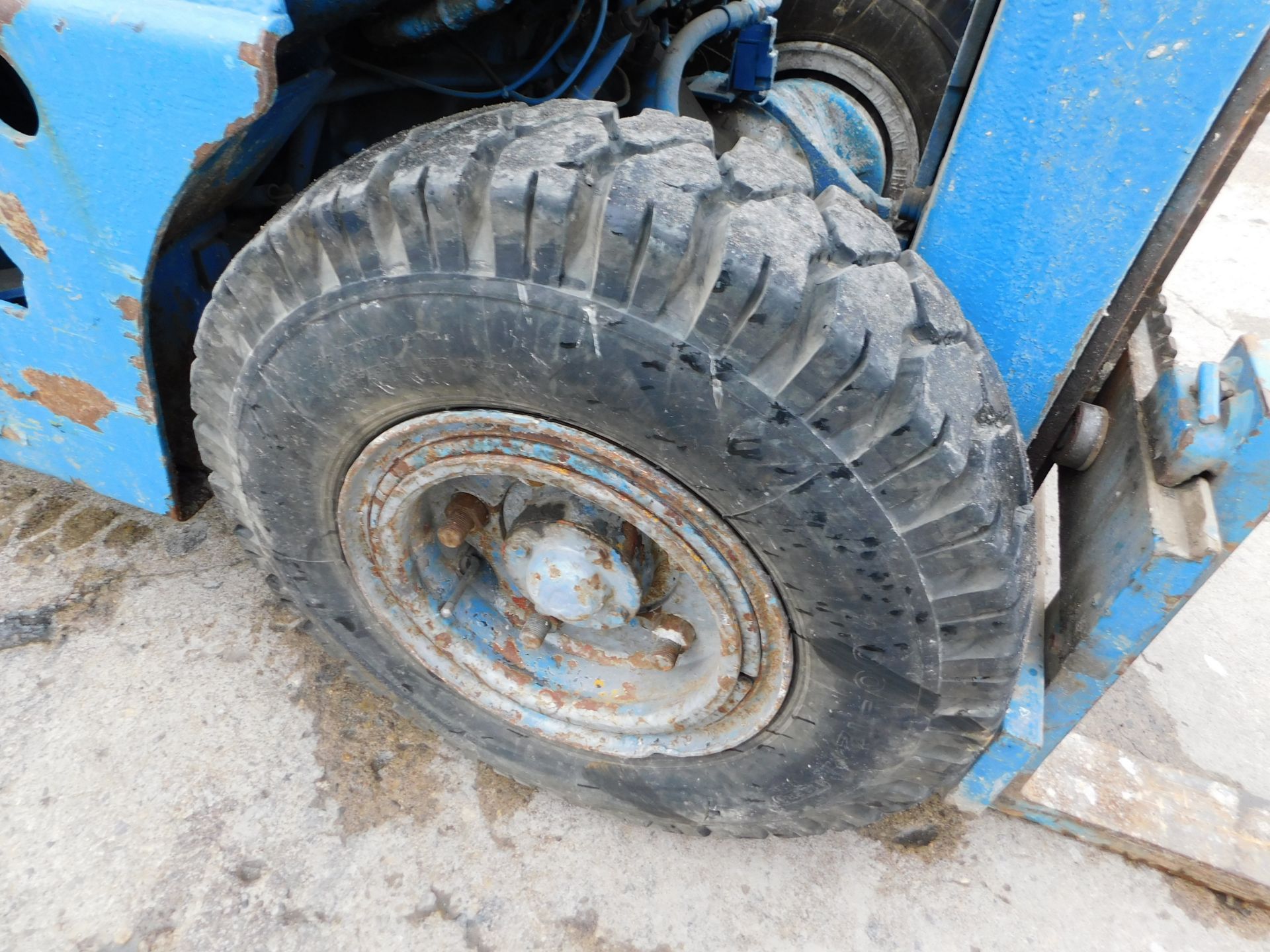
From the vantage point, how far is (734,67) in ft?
7.64

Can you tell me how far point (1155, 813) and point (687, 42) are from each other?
2.18m

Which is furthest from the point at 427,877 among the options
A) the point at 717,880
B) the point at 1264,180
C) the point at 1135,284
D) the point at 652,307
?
the point at 1264,180

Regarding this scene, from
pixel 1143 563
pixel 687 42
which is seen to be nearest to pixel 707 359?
pixel 1143 563

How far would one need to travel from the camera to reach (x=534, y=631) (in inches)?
63.4

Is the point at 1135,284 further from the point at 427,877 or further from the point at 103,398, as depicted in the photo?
the point at 103,398

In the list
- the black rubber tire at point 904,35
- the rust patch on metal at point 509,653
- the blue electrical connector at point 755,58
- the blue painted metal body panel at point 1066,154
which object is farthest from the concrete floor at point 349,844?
the black rubber tire at point 904,35

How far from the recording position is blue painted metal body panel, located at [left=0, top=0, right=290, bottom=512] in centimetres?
107

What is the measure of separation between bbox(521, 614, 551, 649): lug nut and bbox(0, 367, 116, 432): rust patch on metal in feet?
3.02

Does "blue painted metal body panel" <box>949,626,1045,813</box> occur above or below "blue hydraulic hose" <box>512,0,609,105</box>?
below

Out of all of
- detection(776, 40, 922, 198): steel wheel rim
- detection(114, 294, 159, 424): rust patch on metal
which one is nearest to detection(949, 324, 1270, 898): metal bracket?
detection(776, 40, 922, 198): steel wheel rim

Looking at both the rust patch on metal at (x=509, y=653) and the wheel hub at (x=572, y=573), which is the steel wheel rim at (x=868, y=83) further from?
the rust patch on metal at (x=509, y=653)

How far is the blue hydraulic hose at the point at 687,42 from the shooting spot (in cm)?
205

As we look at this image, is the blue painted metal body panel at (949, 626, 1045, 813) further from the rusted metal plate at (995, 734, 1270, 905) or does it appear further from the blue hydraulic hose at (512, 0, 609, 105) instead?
the blue hydraulic hose at (512, 0, 609, 105)

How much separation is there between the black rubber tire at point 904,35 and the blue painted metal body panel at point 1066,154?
1.82 meters
